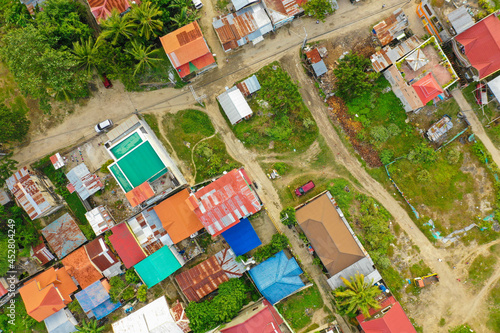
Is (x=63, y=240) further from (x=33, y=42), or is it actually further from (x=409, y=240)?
(x=409, y=240)

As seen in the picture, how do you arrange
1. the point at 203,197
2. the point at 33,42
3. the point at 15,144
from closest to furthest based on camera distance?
the point at 33,42 → the point at 203,197 → the point at 15,144

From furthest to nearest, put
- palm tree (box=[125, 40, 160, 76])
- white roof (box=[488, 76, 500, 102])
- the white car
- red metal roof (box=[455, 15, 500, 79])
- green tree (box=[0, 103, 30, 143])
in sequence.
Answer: the white car
green tree (box=[0, 103, 30, 143])
white roof (box=[488, 76, 500, 102])
palm tree (box=[125, 40, 160, 76])
red metal roof (box=[455, 15, 500, 79])

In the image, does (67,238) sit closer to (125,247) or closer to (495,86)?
(125,247)

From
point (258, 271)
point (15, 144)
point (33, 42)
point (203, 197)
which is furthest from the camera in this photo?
point (15, 144)

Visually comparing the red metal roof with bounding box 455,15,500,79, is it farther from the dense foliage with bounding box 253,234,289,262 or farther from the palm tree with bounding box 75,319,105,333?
the palm tree with bounding box 75,319,105,333

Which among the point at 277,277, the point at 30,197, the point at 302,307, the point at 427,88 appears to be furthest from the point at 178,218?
the point at 427,88

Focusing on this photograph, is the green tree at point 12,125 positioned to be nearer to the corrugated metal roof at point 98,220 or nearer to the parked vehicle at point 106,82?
the parked vehicle at point 106,82

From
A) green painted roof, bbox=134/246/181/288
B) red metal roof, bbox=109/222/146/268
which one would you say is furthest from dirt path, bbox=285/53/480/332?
red metal roof, bbox=109/222/146/268

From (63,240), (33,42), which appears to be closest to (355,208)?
(63,240)
